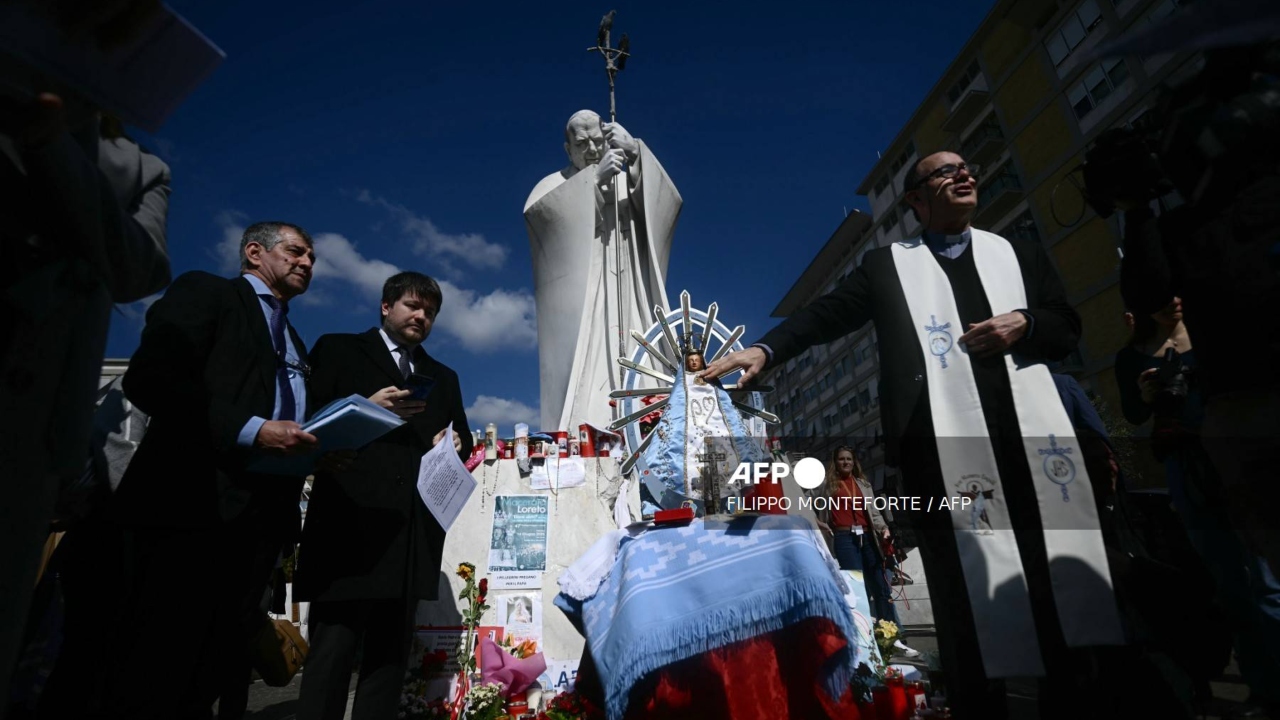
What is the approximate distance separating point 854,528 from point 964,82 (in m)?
24.1

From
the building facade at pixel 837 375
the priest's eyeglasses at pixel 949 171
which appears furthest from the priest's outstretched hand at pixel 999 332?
the building facade at pixel 837 375

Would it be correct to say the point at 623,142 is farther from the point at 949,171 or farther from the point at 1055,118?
the point at 1055,118

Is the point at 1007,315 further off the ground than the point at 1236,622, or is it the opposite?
the point at 1007,315

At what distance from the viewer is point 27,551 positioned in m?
0.75

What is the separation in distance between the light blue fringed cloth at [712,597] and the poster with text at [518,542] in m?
1.83

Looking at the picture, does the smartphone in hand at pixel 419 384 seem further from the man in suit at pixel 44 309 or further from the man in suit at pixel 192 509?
the man in suit at pixel 44 309

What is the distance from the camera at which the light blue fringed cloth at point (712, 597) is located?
1.91 meters

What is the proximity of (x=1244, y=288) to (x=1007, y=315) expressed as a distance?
1.48 ft

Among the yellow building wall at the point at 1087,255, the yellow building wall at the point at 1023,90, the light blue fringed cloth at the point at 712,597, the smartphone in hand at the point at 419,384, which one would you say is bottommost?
the light blue fringed cloth at the point at 712,597

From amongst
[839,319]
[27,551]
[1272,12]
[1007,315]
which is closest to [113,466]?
[27,551]

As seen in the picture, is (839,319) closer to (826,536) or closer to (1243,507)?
(1243,507)

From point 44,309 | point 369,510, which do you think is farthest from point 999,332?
point 369,510

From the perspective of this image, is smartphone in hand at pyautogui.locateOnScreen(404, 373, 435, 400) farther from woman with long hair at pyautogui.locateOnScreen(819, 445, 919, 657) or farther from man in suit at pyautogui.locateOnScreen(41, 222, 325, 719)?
woman with long hair at pyautogui.locateOnScreen(819, 445, 919, 657)

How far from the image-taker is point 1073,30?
Result: 1761 cm
